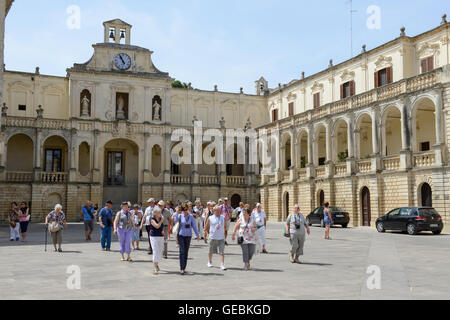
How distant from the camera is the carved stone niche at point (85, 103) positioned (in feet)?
140

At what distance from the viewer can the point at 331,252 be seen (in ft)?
52.9

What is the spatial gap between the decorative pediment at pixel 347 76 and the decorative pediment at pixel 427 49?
20.5 feet

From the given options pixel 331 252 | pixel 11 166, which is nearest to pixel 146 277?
pixel 331 252

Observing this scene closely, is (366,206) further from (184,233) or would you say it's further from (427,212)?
(184,233)

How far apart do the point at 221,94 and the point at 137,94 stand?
9.24 metres

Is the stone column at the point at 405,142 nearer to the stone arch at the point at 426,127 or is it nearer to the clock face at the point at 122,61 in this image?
the stone arch at the point at 426,127

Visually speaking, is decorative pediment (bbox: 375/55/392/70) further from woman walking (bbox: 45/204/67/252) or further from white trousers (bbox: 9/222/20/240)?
white trousers (bbox: 9/222/20/240)

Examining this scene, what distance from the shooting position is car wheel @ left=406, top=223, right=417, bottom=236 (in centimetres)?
2394

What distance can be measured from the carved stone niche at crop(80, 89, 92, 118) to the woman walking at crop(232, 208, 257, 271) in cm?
3341

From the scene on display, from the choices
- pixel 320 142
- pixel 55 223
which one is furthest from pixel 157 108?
pixel 55 223

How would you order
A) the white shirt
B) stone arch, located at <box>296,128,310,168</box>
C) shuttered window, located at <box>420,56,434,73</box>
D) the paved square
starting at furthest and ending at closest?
stone arch, located at <box>296,128,310,168</box>, shuttered window, located at <box>420,56,434,73</box>, the white shirt, the paved square

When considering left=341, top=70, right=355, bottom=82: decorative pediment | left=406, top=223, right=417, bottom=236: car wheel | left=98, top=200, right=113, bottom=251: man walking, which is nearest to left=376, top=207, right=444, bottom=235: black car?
left=406, top=223, right=417, bottom=236: car wheel

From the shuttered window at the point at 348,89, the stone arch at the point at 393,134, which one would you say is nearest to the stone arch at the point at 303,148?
the shuttered window at the point at 348,89
